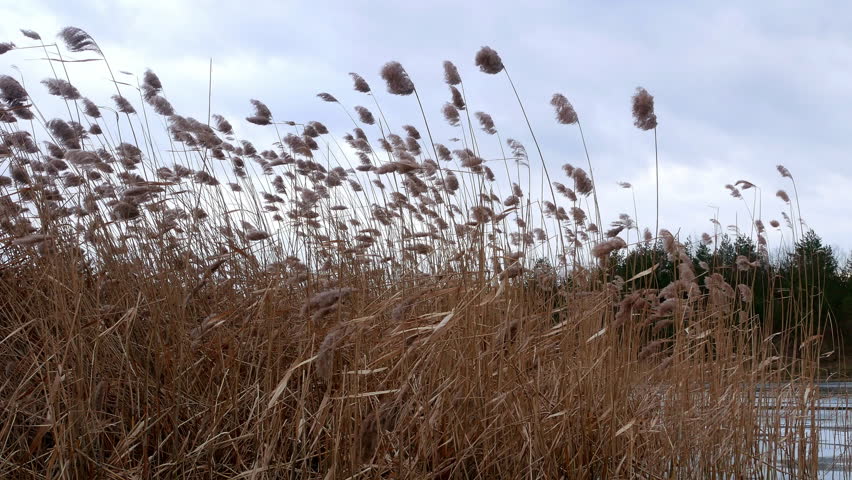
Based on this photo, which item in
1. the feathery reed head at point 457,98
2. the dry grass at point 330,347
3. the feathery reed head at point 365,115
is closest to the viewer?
the dry grass at point 330,347

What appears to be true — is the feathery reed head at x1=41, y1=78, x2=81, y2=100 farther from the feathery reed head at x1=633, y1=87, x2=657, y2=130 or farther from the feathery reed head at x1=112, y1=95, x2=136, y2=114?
the feathery reed head at x1=633, y1=87, x2=657, y2=130

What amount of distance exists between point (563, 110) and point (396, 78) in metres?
0.72

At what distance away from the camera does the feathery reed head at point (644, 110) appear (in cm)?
304

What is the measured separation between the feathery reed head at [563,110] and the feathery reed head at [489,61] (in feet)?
1.04

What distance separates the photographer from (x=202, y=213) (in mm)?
3727

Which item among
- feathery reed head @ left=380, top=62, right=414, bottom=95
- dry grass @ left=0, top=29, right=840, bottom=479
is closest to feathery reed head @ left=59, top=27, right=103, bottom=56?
dry grass @ left=0, top=29, right=840, bottom=479

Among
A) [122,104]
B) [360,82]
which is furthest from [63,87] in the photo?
[360,82]

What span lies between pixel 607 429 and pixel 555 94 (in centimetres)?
141

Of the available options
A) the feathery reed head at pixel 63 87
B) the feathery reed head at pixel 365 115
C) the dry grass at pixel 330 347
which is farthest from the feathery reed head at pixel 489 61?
the feathery reed head at pixel 63 87

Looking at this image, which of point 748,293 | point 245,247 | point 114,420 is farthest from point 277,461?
point 748,293

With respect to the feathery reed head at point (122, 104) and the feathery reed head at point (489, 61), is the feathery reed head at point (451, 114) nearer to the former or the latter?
the feathery reed head at point (489, 61)

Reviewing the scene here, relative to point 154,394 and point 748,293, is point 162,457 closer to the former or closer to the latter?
point 154,394

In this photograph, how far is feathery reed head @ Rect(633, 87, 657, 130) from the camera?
3037 millimetres

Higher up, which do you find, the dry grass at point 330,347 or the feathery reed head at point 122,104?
the feathery reed head at point 122,104
